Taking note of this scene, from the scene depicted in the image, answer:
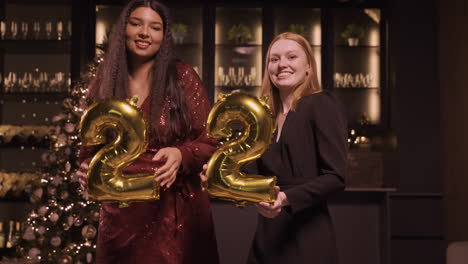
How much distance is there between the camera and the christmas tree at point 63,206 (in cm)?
376

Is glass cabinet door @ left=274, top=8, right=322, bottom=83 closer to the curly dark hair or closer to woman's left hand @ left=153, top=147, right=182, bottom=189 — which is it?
the curly dark hair

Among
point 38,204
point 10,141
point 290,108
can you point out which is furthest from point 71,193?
point 290,108

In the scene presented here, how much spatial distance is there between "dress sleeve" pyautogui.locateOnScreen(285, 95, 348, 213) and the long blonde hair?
45mm

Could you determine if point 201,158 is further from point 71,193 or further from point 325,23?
point 325,23

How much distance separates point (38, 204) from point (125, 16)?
9.08ft

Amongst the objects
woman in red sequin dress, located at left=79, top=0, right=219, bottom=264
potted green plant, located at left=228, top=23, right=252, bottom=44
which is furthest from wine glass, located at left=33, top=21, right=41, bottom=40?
woman in red sequin dress, located at left=79, top=0, right=219, bottom=264

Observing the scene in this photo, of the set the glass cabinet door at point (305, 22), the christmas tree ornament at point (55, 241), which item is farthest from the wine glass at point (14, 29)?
the glass cabinet door at point (305, 22)

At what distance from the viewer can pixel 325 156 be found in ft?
4.42

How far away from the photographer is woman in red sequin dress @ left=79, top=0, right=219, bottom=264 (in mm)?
1484

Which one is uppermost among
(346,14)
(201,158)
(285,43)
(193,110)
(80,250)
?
(346,14)

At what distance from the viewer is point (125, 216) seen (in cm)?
153

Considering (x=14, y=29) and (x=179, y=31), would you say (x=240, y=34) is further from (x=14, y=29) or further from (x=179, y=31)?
(x=14, y=29)

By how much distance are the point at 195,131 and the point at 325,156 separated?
1.26 ft

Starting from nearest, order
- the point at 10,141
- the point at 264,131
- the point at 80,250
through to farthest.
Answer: the point at 264,131, the point at 80,250, the point at 10,141
